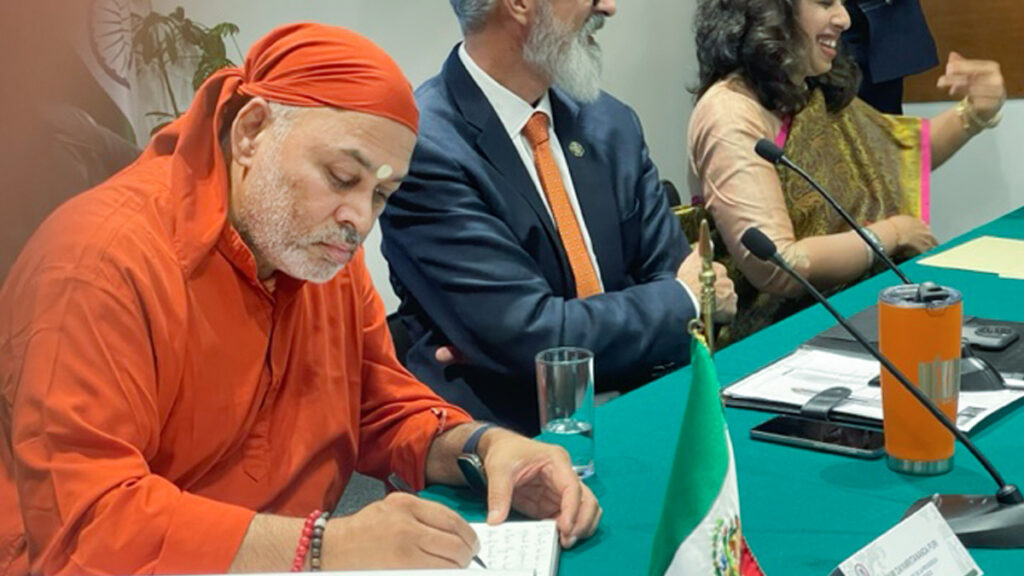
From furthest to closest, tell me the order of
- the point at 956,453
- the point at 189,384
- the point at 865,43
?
1. the point at 865,43
2. the point at 956,453
3. the point at 189,384

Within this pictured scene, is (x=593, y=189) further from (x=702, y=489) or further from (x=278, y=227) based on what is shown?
(x=702, y=489)

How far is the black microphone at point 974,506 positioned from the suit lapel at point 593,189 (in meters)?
0.82

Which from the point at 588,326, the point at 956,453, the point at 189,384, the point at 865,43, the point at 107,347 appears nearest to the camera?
the point at 107,347

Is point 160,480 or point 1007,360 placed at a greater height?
point 160,480

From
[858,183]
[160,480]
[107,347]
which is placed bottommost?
[858,183]

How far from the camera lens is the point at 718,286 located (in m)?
1.81

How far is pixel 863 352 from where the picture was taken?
1.59 meters

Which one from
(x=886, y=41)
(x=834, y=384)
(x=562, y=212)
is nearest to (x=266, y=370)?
(x=834, y=384)

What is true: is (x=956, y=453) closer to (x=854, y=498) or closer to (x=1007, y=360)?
(x=854, y=498)

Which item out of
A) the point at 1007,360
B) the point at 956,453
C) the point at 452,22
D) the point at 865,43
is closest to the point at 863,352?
the point at 1007,360

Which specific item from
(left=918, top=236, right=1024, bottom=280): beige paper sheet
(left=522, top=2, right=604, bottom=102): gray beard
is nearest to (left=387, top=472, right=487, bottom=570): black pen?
(left=522, top=2, right=604, bottom=102): gray beard

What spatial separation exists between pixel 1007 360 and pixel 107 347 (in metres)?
1.19

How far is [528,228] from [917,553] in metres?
1.01

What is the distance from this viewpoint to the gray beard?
1.92m
